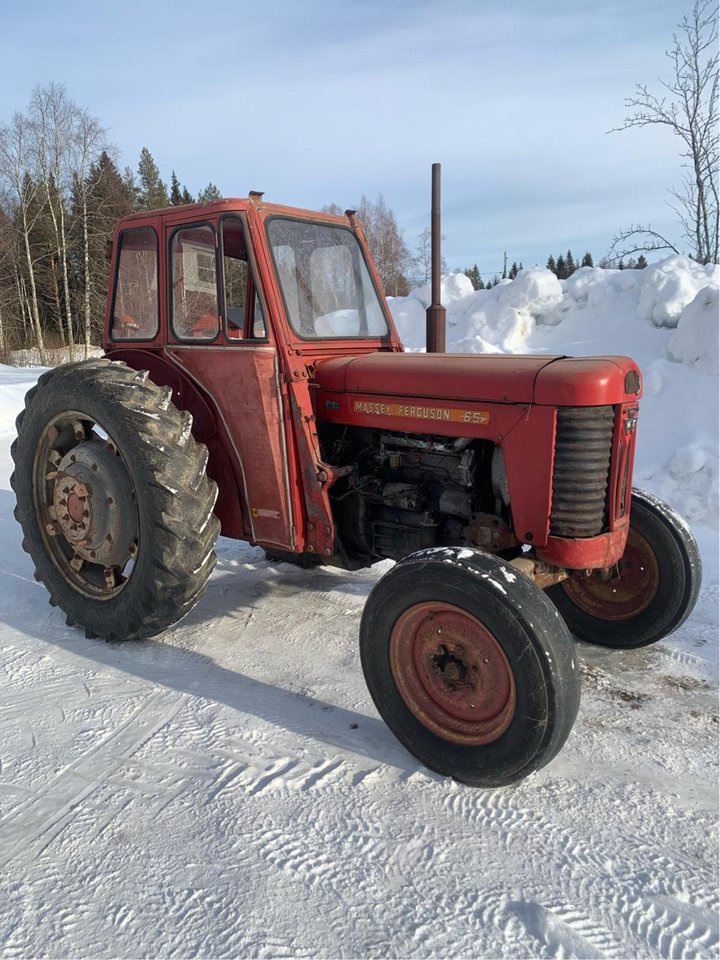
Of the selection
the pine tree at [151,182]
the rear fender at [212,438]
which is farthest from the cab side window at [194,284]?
the pine tree at [151,182]

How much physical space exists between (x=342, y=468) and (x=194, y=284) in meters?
1.34

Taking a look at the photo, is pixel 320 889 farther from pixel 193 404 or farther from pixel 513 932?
pixel 193 404

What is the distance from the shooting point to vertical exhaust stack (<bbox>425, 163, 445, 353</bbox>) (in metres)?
4.78

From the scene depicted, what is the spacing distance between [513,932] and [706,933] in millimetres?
579

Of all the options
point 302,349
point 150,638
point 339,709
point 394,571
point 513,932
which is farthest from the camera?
point 150,638

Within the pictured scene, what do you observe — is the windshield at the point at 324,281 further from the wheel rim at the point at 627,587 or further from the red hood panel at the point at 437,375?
the wheel rim at the point at 627,587

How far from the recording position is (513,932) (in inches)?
83.1

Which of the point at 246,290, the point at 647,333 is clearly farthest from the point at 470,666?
the point at 647,333

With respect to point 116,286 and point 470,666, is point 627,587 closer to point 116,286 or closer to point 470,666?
point 470,666

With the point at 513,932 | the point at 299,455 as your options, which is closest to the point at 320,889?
the point at 513,932

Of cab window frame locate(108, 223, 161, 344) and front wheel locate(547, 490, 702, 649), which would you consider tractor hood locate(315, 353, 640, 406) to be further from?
cab window frame locate(108, 223, 161, 344)

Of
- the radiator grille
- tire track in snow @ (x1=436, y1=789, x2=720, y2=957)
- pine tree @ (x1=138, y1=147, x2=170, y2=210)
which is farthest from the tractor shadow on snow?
pine tree @ (x1=138, y1=147, x2=170, y2=210)

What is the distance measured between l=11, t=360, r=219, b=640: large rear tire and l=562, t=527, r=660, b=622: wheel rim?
83.2 inches

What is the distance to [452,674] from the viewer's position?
284 cm
